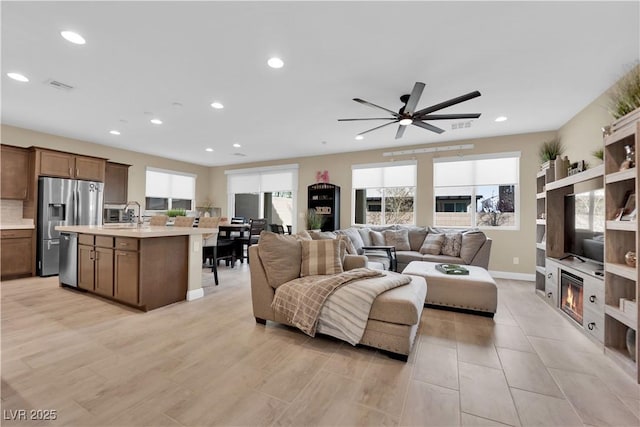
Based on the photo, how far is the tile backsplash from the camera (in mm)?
4738

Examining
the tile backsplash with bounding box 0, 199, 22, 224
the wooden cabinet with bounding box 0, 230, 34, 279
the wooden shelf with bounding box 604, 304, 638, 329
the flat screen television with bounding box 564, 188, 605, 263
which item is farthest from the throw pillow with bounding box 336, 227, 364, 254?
the tile backsplash with bounding box 0, 199, 22, 224

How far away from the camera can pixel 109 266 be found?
3340 millimetres

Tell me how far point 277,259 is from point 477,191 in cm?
460

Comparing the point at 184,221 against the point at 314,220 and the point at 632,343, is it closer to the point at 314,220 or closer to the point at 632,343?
the point at 314,220

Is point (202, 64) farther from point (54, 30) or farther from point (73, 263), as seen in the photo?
point (73, 263)

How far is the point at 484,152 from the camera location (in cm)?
529

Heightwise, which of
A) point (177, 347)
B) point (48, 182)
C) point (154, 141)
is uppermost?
point (154, 141)

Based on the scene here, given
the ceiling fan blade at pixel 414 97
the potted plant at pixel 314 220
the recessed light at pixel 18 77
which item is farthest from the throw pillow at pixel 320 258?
the recessed light at pixel 18 77

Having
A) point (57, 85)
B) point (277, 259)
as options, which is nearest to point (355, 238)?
point (277, 259)

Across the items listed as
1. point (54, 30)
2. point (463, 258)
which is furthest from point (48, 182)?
point (463, 258)

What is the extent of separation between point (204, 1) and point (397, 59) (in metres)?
1.76

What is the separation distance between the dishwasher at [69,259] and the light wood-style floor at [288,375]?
90 cm

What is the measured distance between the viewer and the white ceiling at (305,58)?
2.10 m

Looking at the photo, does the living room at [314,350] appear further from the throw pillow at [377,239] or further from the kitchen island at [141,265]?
the throw pillow at [377,239]
